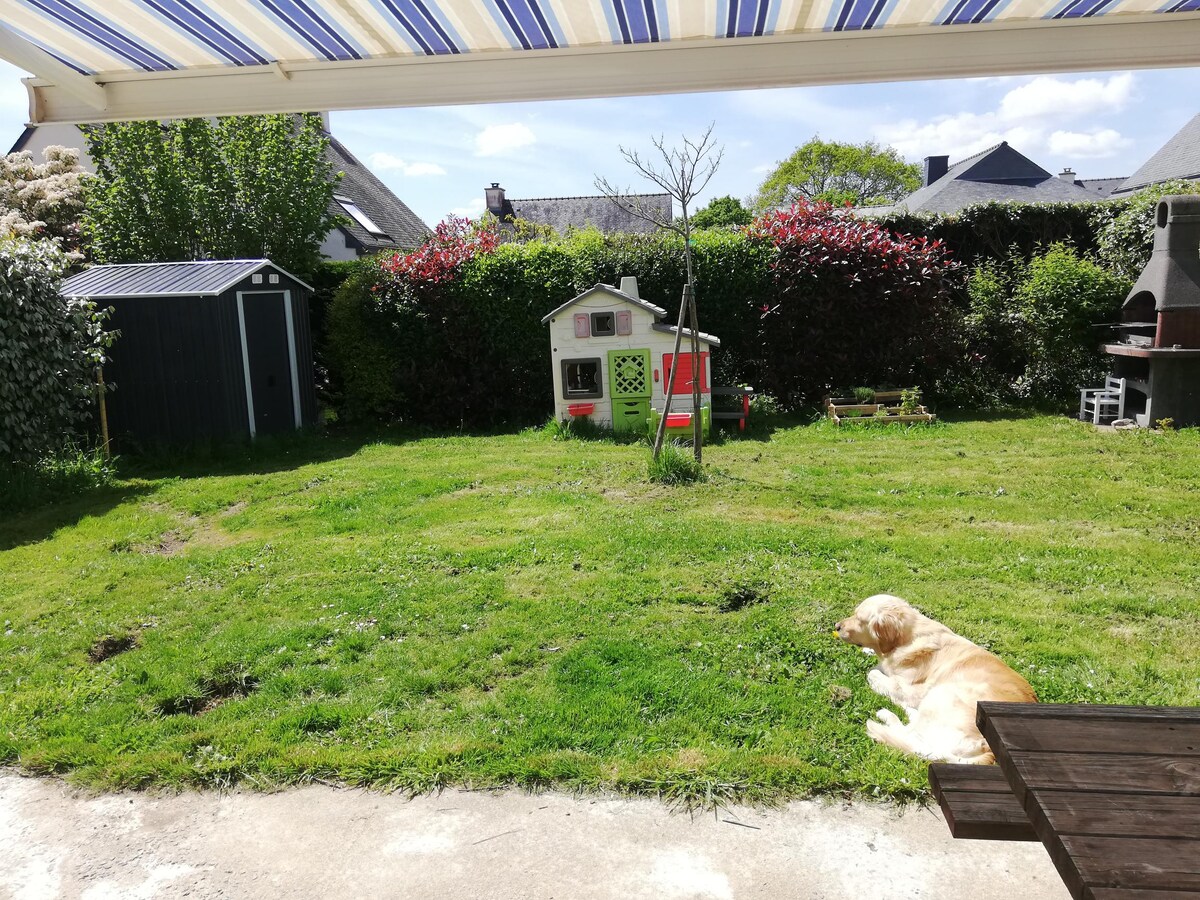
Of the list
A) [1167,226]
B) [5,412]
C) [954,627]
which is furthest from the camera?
[1167,226]

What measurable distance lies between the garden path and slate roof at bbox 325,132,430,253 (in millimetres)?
22223

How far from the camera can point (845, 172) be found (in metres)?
56.6

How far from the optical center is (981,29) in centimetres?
306

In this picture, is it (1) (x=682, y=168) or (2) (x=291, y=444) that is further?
(2) (x=291, y=444)

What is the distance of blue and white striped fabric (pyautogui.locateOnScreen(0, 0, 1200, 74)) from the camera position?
2.81 meters

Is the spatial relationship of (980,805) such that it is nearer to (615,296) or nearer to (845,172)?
(615,296)

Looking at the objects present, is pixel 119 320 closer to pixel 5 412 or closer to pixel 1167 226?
pixel 5 412

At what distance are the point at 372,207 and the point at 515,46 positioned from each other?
26.6 meters

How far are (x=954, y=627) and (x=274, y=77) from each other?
4.24 m

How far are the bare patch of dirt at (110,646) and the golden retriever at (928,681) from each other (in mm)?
3954

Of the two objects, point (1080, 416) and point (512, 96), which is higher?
point (512, 96)

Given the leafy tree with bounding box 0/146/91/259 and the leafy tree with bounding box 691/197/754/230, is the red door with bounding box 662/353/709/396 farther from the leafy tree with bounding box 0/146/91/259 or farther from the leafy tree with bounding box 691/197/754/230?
the leafy tree with bounding box 691/197/754/230

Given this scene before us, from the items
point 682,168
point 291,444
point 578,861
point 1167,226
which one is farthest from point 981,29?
point 291,444

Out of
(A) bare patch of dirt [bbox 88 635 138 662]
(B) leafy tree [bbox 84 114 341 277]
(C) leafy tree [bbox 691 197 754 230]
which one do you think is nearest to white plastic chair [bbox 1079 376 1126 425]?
(A) bare patch of dirt [bbox 88 635 138 662]
